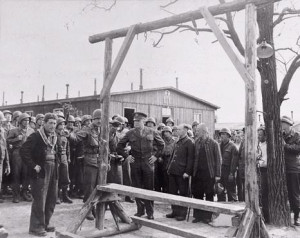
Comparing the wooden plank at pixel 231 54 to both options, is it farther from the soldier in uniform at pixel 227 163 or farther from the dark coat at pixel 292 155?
the soldier in uniform at pixel 227 163

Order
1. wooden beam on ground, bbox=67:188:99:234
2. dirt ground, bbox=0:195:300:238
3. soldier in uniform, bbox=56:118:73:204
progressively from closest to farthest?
wooden beam on ground, bbox=67:188:99:234, dirt ground, bbox=0:195:300:238, soldier in uniform, bbox=56:118:73:204

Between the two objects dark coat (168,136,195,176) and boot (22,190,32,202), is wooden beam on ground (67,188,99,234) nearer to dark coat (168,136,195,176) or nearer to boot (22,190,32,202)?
dark coat (168,136,195,176)

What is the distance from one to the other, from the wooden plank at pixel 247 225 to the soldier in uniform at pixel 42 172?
342cm

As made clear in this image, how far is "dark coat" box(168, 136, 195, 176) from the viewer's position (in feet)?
24.6

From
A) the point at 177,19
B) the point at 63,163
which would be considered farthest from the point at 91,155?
the point at 177,19

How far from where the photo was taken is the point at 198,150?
7508 mm

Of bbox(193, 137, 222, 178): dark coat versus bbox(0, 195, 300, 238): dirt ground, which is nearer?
bbox(0, 195, 300, 238): dirt ground

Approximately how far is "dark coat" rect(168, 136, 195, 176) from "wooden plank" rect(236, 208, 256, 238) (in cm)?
303

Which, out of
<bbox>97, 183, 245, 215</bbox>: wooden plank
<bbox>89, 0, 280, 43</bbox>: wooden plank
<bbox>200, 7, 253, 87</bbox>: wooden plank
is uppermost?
<bbox>89, 0, 280, 43</bbox>: wooden plank

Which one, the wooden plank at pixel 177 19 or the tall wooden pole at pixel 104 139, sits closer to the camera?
the wooden plank at pixel 177 19

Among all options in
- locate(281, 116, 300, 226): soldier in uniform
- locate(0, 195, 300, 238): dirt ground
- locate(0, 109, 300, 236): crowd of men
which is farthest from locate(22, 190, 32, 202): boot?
locate(281, 116, 300, 226): soldier in uniform

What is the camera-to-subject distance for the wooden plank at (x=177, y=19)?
195 inches

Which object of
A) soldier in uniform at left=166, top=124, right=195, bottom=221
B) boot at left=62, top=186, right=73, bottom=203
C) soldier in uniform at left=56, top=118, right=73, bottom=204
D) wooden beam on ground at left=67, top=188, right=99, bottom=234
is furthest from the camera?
boot at left=62, top=186, right=73, bottom=203

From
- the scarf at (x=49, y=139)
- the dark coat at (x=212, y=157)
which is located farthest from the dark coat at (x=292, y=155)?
the scarf at (x=49, y=139)
